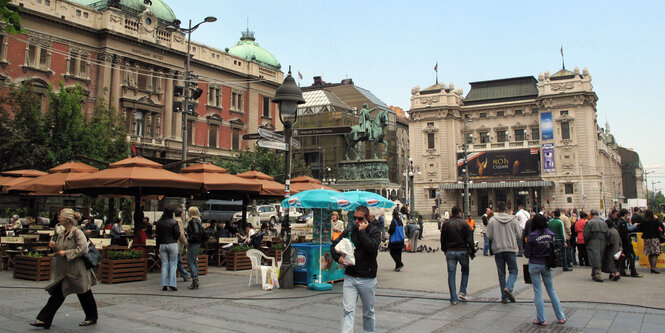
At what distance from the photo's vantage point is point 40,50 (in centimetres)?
3662

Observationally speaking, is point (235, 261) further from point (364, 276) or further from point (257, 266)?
point (364, 276)

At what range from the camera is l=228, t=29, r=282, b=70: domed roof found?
62125mm

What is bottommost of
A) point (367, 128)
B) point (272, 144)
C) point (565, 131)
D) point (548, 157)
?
point (272, 144)

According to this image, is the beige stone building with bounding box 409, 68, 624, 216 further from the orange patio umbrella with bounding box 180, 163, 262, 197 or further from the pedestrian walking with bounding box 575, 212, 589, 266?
the orange patio umbrella with bounding box 180, 163, 262, 197

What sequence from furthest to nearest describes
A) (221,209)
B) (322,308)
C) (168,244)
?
1. (221,209)
2. (168,244)
3. (322,308)

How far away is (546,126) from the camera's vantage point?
69125 millimetres

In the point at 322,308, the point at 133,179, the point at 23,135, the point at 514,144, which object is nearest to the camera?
the point at 322,308

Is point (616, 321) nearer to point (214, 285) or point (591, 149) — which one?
point (214, 285)

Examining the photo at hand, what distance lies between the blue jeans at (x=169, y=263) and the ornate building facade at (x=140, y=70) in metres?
27.8

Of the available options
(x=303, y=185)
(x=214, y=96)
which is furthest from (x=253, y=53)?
(x=303, y=185)

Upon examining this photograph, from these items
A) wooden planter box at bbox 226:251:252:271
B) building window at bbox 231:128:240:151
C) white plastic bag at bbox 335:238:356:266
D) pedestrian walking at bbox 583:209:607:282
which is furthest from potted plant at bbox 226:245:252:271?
building window at bbox 231:128:240:151

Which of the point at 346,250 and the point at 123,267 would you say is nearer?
the point at 346,250

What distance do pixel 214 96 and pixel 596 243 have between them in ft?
137

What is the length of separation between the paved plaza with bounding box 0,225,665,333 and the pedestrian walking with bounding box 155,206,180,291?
0.99ft
